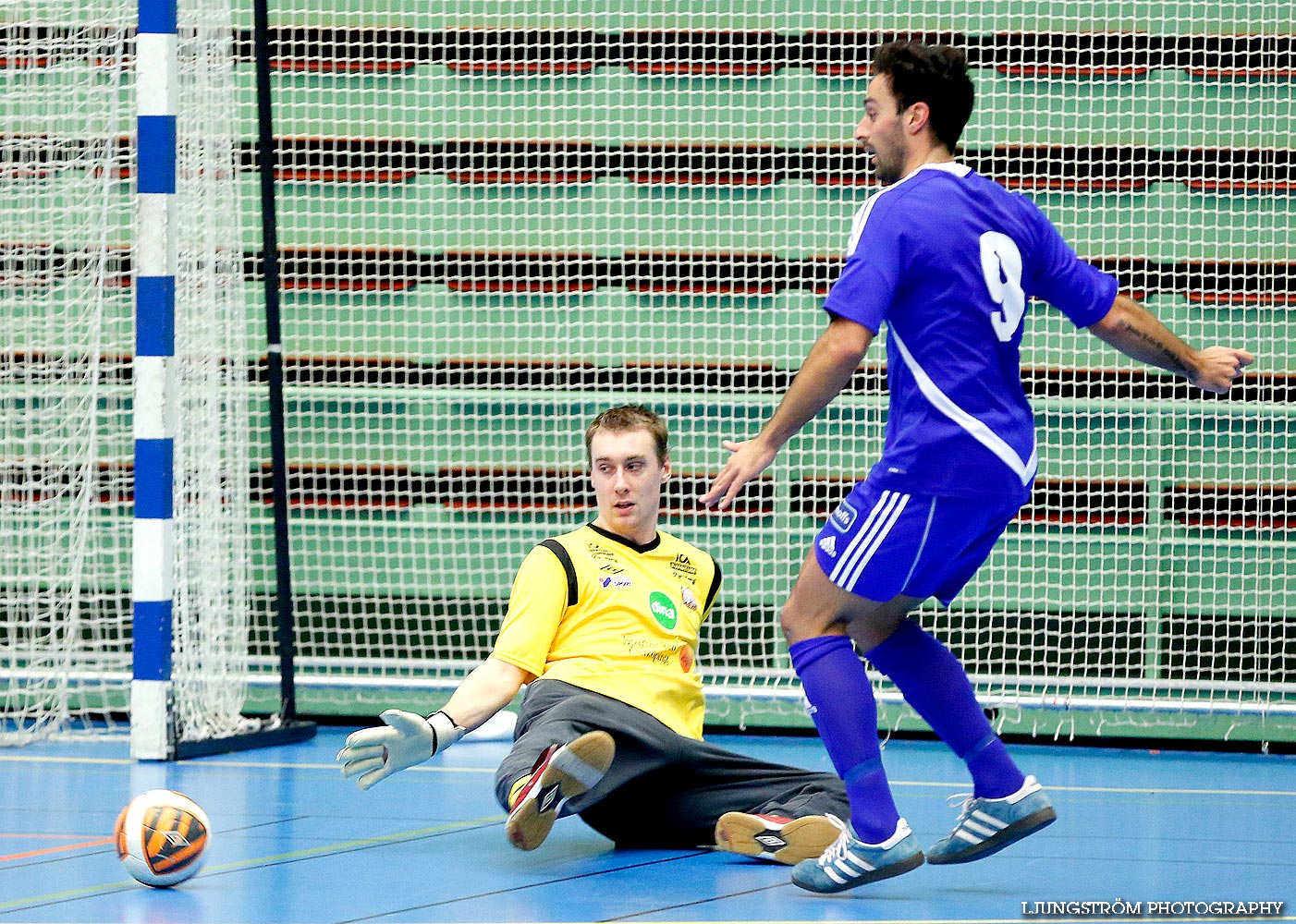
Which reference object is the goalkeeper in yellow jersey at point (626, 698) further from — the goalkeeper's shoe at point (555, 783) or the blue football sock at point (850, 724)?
the blue football sock at point (850, 724)

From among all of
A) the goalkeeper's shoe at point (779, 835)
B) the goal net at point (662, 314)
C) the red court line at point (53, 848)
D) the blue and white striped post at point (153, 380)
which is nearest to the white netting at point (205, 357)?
the blue and white striped post at point (153, 380)

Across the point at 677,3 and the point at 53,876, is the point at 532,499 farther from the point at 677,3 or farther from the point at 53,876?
the point at 53,876

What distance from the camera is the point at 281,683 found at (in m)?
5.54

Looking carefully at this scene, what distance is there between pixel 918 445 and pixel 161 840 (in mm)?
1583

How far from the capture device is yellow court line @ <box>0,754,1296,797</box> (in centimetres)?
457

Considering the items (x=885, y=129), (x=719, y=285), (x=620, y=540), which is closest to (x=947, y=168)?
(x=885, y=129)

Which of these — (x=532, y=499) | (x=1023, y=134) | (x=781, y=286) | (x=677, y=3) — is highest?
(x=677, y=3)

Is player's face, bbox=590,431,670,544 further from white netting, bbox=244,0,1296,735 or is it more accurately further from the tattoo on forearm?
white netting, bbox=244,0,1296,735

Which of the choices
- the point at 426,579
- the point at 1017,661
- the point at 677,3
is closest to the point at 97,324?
the point at 426,579

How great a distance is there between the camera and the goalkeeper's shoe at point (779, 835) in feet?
10.7

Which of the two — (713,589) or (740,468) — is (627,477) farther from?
(740,468)

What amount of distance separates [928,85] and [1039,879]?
1.55 metres

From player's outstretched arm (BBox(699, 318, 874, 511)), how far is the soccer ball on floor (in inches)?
46.7

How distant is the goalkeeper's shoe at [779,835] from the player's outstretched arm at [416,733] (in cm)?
56
